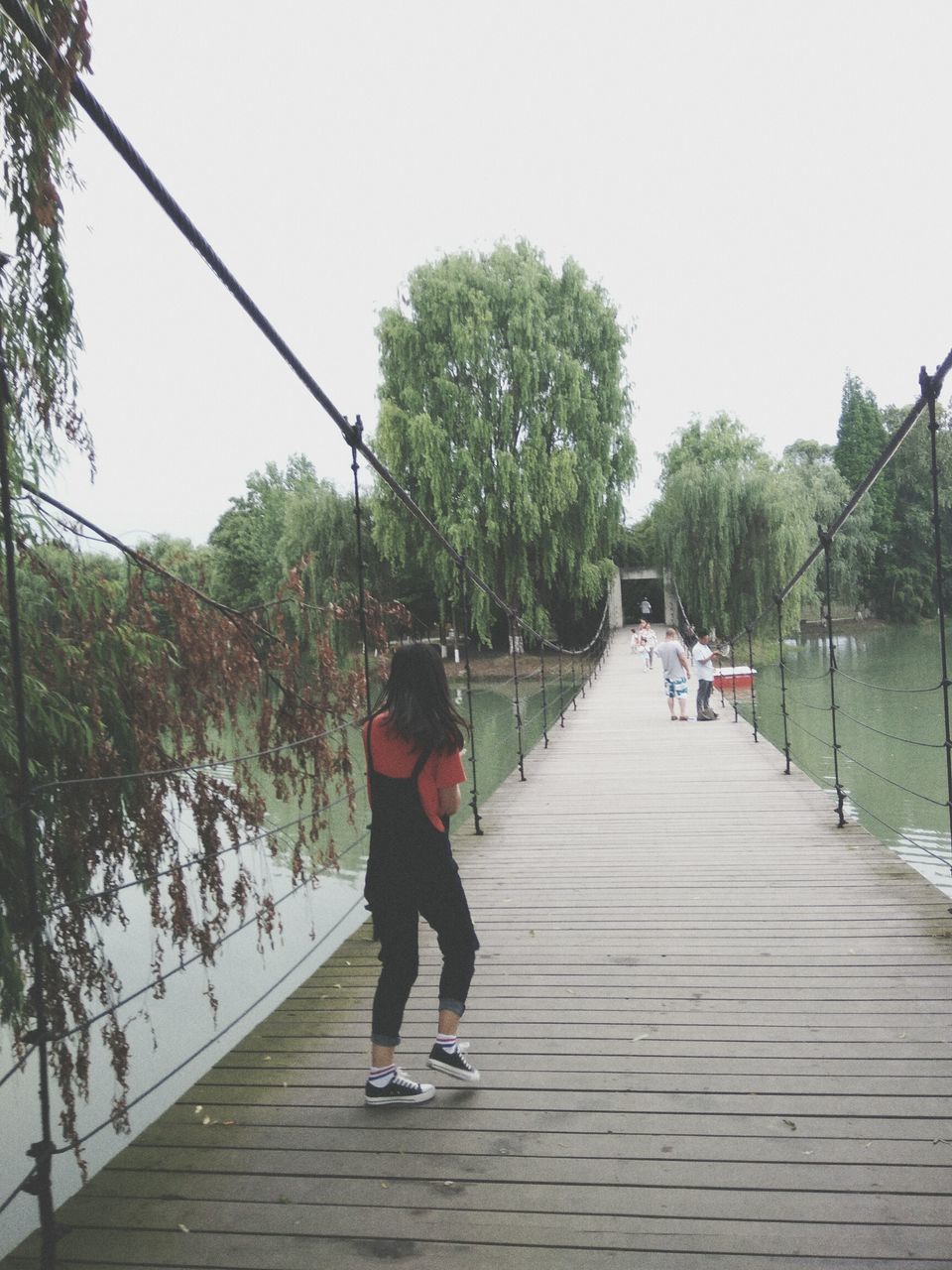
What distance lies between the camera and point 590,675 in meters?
15.0

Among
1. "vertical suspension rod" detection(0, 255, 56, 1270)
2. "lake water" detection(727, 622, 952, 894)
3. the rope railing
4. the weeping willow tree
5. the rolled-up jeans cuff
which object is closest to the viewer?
"vertical suspension rod" detection(0, 255, 56, 1270)

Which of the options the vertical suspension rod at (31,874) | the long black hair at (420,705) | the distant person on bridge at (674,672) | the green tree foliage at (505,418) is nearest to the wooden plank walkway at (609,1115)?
the vertical suspension rod at (31,874)

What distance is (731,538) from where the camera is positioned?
20.3m

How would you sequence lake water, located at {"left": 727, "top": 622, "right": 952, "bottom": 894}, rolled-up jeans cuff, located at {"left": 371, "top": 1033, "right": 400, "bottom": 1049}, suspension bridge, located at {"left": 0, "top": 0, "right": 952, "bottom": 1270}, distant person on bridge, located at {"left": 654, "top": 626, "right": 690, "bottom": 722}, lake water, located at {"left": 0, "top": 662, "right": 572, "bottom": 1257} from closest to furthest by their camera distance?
1. suspension bridge, located at {"left": 0, "top": 0, "right": 952, "bottom": 1270}
2. rolled-up jeans cuff, located at {"left": 371, "top": 1033, "right": 400, "bottom": 1049}
3. lake water, located at {"left": 0, "top": 662, "right": 572, "bottom": 1257}
4. lake water, located at {"left": 727, "top": 622, "right": 952, "bottom": 894}
5. distant person on bridge, located at {"left": 654, "top": 626, "right": 690, "bottom": 722}

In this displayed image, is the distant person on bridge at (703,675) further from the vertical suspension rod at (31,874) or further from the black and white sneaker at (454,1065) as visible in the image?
the vertical suspension rod at (31,874)

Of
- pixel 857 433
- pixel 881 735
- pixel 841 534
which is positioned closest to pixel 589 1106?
pixel 881 735

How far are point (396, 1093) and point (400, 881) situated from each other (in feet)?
1.41

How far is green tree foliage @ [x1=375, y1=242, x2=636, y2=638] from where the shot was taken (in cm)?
1806

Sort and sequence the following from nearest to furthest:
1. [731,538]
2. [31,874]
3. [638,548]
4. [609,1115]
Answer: [31,874] → [609,1115] → [731,538] → [638,548]

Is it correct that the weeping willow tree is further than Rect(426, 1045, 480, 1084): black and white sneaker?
Yes

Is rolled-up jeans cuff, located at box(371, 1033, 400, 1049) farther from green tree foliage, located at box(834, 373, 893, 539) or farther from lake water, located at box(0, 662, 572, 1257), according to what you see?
green tree foliage, located at box(834, 373, 893, 539)

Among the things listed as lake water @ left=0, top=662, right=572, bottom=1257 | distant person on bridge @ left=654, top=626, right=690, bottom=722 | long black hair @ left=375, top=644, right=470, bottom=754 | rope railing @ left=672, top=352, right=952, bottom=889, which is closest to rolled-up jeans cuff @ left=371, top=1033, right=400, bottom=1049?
lake water @ left=0, top=662, right=572, bottom=1257

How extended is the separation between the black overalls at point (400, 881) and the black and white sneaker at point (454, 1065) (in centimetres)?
13

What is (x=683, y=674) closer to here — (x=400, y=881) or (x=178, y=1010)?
(x=178, y=1010)
